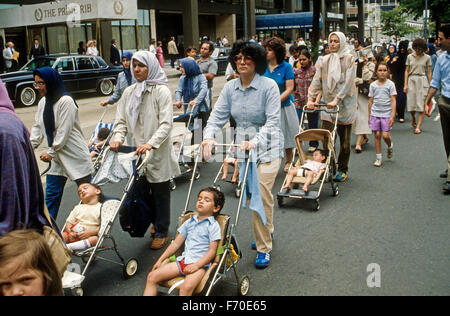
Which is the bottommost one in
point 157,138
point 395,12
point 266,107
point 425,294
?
point 425,294

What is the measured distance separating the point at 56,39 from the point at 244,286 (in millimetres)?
26391

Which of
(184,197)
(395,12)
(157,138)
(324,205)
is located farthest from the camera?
(395,12)

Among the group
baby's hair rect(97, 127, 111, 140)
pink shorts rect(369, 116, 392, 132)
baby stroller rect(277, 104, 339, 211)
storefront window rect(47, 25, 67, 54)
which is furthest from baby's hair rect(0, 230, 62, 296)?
storefront window rect(47, 25, 67, 54)

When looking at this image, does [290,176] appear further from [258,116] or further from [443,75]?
[443,75]

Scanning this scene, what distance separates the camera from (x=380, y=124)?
843cm

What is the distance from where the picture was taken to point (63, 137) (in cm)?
498

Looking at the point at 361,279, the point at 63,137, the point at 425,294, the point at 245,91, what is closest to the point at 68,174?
the point at 63,137

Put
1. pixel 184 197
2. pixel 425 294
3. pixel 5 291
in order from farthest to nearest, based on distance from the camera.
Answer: pixel 184 197 → pixel 425 294 → pixel 5 291

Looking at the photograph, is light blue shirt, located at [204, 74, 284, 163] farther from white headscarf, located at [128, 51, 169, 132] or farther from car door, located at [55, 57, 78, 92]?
car door, located at [55, 57, 78, 92]

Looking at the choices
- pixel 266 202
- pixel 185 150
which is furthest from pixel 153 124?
pixel 185 150

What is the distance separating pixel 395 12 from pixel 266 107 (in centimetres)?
4436

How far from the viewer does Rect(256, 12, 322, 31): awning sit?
146 feet

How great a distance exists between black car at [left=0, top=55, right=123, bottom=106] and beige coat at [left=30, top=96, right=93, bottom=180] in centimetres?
1223

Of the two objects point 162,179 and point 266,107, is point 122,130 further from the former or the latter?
point 266,107
